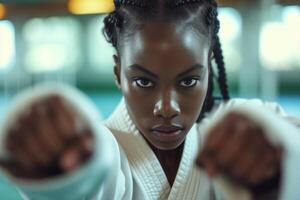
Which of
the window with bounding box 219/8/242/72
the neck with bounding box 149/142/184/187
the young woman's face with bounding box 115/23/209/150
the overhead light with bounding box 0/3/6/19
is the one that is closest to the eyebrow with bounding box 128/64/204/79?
the young woman's face with bounding box 115/23/209/150

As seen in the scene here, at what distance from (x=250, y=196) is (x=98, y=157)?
120 millimetres

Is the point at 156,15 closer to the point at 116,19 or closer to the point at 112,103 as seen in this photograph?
the point at 116,19

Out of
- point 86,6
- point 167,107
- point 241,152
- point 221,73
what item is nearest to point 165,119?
point 167,107

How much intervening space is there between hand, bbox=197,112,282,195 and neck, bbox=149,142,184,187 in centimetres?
37

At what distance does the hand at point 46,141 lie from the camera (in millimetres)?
338

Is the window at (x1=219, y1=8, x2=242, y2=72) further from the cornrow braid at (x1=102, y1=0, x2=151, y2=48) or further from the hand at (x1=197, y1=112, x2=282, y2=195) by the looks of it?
the hand at (x1=197, y1=112, x2=282, y2=195)

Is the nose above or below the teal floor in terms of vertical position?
above

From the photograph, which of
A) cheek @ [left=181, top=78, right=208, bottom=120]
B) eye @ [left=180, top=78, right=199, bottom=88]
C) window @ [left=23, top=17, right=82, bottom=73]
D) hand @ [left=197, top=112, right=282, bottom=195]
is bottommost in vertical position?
window @ [left=23, top=17, right=82, bottom=73]

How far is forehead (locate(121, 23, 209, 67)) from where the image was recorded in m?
0.58

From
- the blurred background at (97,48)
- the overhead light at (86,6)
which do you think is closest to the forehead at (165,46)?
the blurred background at (97,48)

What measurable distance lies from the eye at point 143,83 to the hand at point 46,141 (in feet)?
0.82

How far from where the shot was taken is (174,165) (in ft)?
2.42

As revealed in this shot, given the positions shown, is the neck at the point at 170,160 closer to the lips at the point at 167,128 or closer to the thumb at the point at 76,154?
the lips at the point at 167,128

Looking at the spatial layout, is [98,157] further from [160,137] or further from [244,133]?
[160,137]
